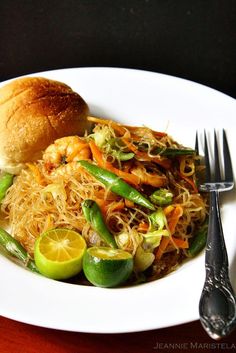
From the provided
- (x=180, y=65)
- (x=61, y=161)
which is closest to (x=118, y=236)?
(x=61, y=161)

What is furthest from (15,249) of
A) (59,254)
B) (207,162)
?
(207,162)

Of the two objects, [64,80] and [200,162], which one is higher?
[64,80]

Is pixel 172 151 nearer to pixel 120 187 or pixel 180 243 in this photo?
pixel 120 187

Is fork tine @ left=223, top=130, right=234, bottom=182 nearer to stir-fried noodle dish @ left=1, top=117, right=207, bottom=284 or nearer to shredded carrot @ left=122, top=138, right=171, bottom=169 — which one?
stir-fried noodle dish @ left=1, top=117, right=207, bottom=284

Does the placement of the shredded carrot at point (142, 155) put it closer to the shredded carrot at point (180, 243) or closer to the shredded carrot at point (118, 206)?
the shredded carrot at point (118, 206)

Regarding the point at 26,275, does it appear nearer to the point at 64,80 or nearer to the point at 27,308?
the point at 27,308

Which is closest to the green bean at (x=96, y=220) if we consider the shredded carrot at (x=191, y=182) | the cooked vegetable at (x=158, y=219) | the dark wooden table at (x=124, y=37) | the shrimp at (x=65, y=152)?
the cooked vegetable at (x=158, y=219)
